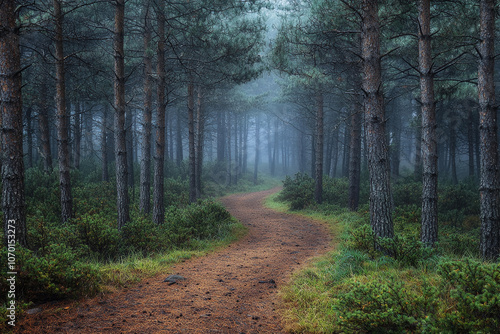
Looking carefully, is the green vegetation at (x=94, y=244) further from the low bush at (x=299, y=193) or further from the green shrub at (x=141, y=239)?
the low bush at (x=299, y=193)

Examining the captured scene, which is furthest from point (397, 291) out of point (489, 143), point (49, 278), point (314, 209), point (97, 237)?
point (314, 209)

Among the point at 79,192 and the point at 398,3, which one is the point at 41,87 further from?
the point at 398,3

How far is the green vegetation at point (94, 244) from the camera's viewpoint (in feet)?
13.9

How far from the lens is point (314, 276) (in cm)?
565

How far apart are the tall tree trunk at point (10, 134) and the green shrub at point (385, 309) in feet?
17.5

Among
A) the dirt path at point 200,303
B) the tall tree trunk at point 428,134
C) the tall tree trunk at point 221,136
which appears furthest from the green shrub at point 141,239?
the tall tree trunk at point 221,136

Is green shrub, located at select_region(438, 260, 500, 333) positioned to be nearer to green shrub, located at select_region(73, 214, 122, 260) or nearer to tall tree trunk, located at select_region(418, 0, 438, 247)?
tall tree trunk, located at select_region(418, 0, 438, 247)

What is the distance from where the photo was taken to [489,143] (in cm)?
702

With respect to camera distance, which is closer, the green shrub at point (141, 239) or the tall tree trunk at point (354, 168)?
the green shrub at point (141, 239)

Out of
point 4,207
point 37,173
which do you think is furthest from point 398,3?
point 37,173

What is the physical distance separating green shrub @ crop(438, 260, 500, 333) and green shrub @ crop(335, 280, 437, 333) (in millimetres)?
264

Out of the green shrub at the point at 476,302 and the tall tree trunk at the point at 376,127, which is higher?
the tall tree trunk at the point at 376,127

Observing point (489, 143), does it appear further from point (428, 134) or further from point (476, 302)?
point (476, 302)

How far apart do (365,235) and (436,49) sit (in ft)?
22.8
